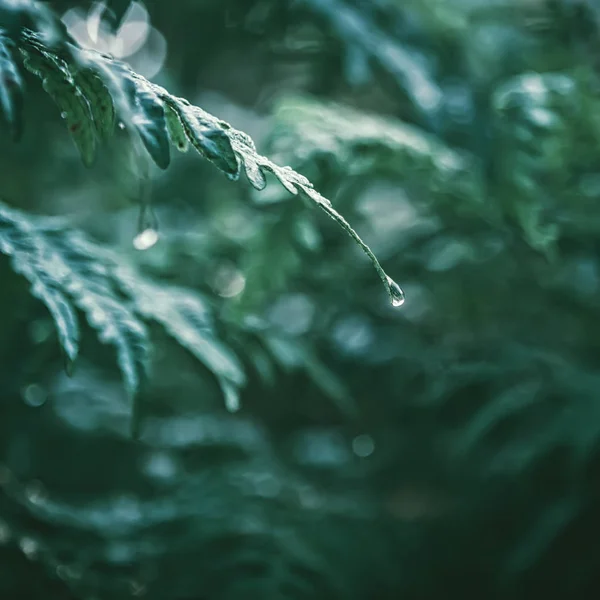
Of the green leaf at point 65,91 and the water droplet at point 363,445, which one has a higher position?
the green leaf at point 65,91

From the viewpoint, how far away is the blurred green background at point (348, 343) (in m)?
0.88

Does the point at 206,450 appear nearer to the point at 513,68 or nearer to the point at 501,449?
the point at 501,449

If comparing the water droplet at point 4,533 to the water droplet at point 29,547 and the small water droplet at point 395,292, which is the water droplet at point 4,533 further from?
the small water droplet at point 395,292

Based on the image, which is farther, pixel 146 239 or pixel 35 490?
pixel 35 490

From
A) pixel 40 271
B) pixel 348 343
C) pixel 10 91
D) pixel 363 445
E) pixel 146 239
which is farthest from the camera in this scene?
pixel 363 445

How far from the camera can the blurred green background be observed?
88 cm

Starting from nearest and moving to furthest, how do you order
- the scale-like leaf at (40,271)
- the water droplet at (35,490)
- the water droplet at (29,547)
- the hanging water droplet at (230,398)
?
the scale-like leaf at (40,271) → the hanging water droplet at (230,398) → the water droplet at (29,547) → the water droplet at (35,490)

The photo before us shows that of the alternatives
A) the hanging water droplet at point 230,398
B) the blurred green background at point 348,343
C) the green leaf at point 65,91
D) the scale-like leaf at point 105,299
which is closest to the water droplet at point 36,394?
the blurred green background at point 348,343

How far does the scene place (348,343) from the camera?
1212 mm

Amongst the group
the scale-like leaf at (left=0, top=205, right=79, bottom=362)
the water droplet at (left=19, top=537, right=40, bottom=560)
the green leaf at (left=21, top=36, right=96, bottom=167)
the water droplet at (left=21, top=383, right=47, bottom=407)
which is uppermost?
the green leaf at (left=21, top=36, right=96, bottom=167)

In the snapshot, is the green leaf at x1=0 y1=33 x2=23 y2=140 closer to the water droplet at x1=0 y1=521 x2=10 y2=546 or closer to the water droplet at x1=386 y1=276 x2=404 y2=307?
the water droplet at x1=386 y1=276 x2=404 y2=307

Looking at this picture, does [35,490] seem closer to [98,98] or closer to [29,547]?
[29,547]

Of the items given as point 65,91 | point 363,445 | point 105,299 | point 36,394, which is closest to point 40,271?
point 105,299

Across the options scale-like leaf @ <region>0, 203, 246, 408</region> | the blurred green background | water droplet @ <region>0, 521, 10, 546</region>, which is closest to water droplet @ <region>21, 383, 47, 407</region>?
the blurred green background
